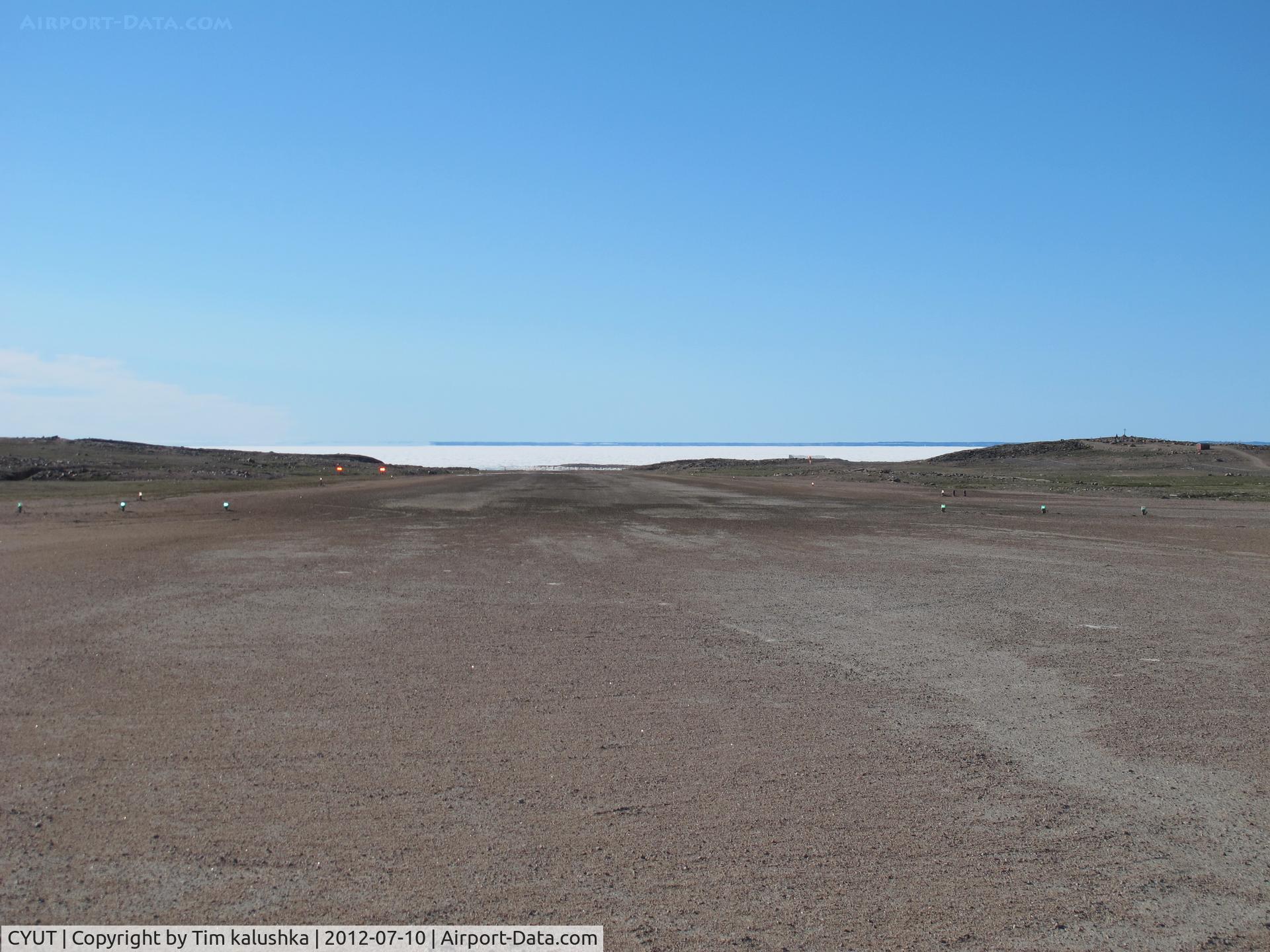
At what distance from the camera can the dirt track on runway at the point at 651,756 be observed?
4.23m

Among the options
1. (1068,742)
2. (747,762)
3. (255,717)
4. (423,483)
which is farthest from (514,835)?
(423,483)

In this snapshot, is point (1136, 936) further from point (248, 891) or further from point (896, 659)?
point (896, 659)

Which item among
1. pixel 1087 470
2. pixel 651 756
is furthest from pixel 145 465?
pixel 1087 470

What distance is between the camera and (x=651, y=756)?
6184 mm

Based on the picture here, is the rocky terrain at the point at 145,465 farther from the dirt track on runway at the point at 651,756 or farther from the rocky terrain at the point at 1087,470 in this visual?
the rocky terrain at the point at 1087,470

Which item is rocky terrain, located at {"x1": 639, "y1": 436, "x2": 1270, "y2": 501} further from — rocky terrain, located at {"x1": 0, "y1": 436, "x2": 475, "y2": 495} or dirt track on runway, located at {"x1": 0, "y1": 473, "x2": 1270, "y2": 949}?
rocky terrain, located at {"x1": 0, "y1": 436, "x2": 475, "y2": 495}

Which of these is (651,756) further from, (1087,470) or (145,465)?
(1087,470)

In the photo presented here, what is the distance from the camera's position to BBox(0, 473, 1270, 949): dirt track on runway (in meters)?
4.23

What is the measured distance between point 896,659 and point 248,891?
21.8 ft

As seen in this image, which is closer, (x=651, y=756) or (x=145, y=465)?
(x=651, y=756)

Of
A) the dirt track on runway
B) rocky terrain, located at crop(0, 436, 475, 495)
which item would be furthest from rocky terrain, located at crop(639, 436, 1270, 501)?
rocky terrain, located at crop(0, 436, 475, 495)

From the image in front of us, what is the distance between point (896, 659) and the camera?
30.0ft

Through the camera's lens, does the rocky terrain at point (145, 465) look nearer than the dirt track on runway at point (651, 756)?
No

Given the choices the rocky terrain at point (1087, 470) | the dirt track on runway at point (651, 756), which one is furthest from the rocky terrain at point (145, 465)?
the rocky terrain at point (1087, 470)
